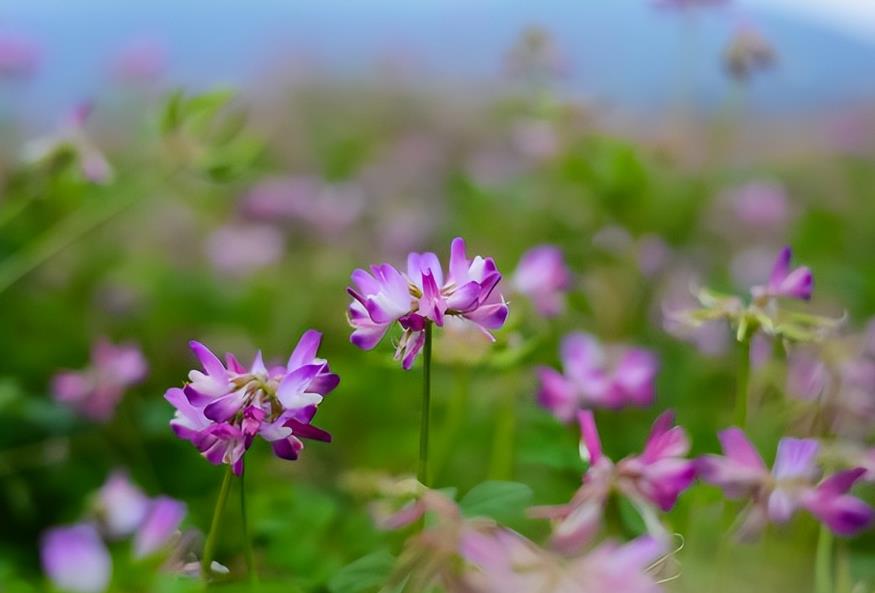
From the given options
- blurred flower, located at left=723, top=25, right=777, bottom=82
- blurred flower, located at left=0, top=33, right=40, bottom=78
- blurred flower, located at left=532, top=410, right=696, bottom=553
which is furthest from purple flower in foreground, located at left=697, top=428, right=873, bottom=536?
blurred flower, located at left=0, top=33, right=40, bottom=78

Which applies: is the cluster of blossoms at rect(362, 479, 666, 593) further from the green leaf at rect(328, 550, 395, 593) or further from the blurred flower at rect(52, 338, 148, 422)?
the blurred flower at rect(52, 338, 148, 422)

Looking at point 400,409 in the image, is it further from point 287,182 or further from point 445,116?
point 445,116

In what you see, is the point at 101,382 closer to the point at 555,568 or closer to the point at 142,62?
the point at 555,568

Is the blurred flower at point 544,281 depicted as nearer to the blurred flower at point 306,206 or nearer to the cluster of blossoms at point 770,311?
the cluster of blossoms at point 770,311

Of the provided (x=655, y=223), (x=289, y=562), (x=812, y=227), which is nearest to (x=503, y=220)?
(x=655, y=223)

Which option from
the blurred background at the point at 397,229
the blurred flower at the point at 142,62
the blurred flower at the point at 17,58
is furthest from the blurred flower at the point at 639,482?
the blurred flower at the point at 142,62

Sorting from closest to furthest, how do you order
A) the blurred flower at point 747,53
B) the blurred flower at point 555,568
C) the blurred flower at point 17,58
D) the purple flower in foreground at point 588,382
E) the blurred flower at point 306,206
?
the blurred flower at point 555,568
the purple flower in foreground at point 588,382
the blurred flower at point 747,53
the blurred flower at point 306,206
the blurred flower at point 17,58

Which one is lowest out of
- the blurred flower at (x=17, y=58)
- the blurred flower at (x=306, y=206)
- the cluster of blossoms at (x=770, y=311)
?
the cluster of blossoms at (x=770, y=311)
